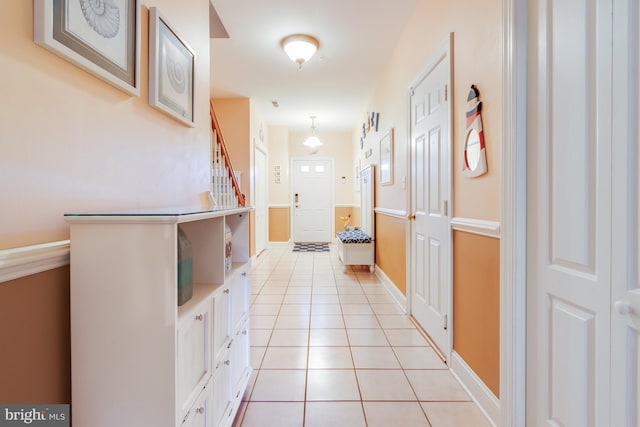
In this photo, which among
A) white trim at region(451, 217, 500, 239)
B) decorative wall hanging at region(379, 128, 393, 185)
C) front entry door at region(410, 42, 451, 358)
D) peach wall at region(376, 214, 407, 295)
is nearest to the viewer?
white trim at region(451, 217, 500, 239)

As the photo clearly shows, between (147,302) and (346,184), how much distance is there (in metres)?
7.19

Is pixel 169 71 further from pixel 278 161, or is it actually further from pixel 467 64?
pixel 278 161

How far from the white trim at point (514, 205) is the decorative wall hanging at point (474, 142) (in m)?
0.24

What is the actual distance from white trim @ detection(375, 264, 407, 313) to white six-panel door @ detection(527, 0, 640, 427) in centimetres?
180

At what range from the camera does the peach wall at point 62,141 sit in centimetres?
80

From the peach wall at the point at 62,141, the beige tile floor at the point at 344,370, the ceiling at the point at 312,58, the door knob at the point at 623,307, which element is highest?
the ceiling at the point at 312,58

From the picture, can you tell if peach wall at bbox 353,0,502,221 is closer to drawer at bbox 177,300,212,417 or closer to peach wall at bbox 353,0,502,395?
peach wall at bbox 353,0,502,395

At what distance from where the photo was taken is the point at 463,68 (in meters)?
1.83

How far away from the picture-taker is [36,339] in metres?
0.83

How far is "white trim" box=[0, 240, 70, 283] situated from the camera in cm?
74

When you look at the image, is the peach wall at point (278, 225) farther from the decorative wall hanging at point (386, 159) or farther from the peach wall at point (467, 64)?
the peach wall at point (467, 64)

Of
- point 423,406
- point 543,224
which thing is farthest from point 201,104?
point 423,406

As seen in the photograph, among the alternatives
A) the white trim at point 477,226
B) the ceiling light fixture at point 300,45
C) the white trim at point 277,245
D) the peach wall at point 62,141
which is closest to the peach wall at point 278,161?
the white trim at point 277,245

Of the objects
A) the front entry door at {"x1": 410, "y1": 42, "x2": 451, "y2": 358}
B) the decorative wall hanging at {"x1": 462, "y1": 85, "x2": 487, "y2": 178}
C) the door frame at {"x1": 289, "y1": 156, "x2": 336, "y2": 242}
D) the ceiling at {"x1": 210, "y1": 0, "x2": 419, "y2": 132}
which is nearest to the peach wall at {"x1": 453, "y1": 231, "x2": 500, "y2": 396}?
the front entry door at {"x1": 410, "y1": 42, "x2": 451, "y2": 358}
